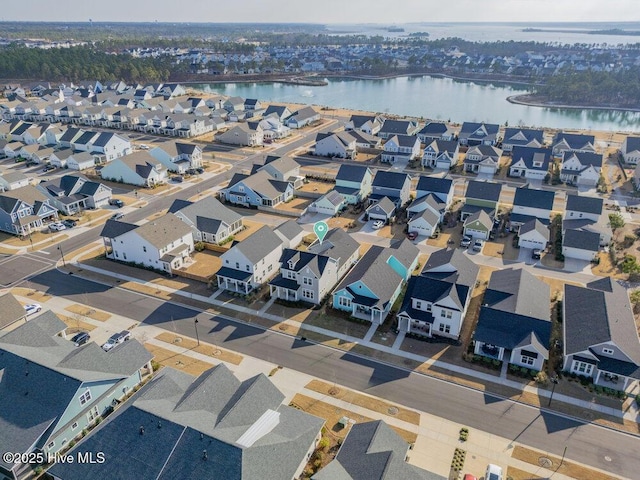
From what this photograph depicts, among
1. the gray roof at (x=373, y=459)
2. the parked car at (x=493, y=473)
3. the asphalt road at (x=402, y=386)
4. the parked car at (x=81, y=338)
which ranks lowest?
the asphalt road at (x=402, y=386)

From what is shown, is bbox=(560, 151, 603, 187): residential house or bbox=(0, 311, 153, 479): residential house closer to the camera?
bbox=(0, 311, 153, 479): residential house

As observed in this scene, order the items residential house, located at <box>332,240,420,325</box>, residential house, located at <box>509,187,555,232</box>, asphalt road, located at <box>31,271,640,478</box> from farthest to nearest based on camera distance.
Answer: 1. residential house, located at <box>509,187,555,232</box>
2. residential house, located at <box>332,240,420,325</box>
3. asphalt road, located at <box>31,271,640,478</box>

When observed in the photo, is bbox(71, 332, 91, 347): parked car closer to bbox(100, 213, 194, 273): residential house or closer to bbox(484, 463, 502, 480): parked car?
bbox(100, 213, 194, 273): residential house

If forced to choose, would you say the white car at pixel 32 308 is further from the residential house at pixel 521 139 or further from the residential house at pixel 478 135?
the residential house at pixel 521 139

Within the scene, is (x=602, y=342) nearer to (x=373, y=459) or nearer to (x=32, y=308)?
(x=373, y=459)

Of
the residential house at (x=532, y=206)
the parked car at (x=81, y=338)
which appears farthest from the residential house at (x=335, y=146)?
the parked car at (x=81, y=338)

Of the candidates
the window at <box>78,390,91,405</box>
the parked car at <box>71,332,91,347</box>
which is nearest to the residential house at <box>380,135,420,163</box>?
the parked car at <box>71,332,91,347</box>
